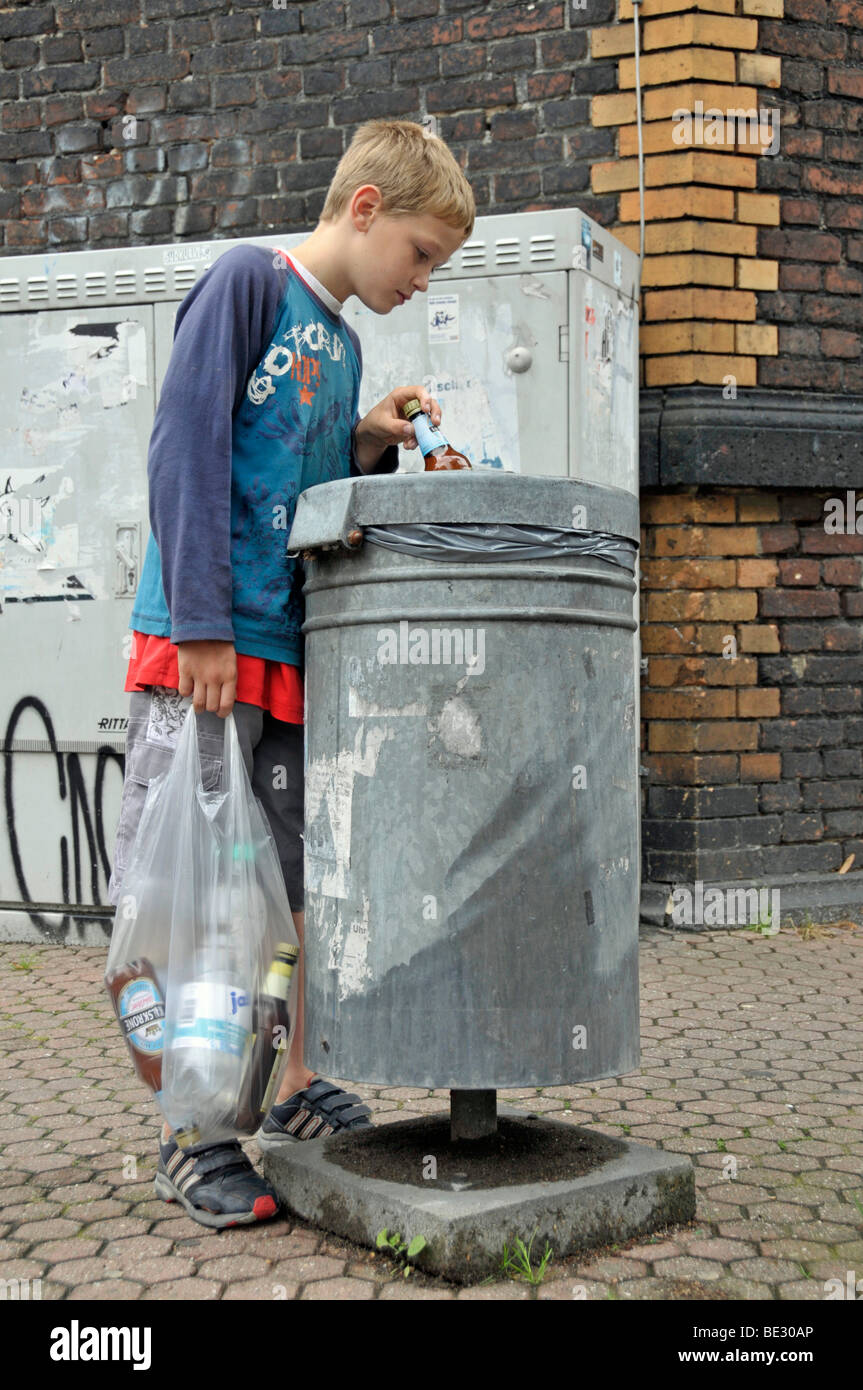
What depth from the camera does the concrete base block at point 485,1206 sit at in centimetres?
226

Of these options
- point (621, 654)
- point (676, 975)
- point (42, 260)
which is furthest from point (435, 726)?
point (42, 260)

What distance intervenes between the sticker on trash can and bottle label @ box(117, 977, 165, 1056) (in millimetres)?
2959

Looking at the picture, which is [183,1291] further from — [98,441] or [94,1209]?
[98,441]

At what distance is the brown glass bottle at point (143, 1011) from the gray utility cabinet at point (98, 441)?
2568 mm

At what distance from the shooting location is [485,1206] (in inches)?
89.7

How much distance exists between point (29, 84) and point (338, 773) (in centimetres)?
508

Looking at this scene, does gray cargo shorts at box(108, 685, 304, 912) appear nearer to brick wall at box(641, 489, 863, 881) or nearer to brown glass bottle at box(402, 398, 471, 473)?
brown glass bottle at box(402, 398, 471, 473)

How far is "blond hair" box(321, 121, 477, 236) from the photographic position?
2580 mm

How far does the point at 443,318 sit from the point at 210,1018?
3072 millimetres

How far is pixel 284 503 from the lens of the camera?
266 cm

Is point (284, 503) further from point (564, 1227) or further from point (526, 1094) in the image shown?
point (526, 1094)

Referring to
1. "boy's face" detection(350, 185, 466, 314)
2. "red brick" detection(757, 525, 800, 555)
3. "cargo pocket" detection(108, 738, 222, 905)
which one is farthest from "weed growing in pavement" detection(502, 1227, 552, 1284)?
"red brick" detection(757, 525, 800, 555)

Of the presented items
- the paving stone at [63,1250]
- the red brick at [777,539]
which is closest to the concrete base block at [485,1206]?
the paving stone at [63,1250]

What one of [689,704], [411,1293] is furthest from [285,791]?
[689,704]
